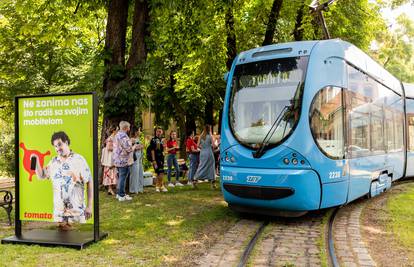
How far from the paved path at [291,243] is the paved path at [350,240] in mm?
307

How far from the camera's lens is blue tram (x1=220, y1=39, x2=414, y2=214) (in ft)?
25.5

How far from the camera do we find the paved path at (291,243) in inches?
231

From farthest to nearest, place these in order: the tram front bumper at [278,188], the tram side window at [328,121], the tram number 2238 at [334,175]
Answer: the tram number 2238 at [334,175] → the tram side window at [328,121] → the tram front bumper at [278,188]

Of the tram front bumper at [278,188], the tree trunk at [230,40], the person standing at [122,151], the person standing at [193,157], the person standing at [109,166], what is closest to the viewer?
the tram front bumper at [278,188]

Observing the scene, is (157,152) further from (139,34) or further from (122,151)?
(139,34)

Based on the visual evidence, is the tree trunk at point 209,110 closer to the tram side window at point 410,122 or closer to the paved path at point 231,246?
the tram side window at point 410,122

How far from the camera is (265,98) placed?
331 inches

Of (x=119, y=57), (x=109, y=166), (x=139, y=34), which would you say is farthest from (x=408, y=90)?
(x=109, y=166)

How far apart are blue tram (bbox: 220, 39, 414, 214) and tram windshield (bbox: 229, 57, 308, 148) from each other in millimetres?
18

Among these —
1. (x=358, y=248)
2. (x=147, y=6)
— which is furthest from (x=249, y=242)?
(x=147, y=6)

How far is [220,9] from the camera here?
13664 mm

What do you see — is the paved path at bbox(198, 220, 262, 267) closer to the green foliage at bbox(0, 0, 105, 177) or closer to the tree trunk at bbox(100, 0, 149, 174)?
the tree trunk at bbox(100, 0, 149, 174)

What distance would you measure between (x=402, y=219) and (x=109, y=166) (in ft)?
22.6

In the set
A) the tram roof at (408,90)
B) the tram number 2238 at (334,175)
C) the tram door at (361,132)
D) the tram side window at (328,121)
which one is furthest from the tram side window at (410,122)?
the tram number 2238 at (334,175)
